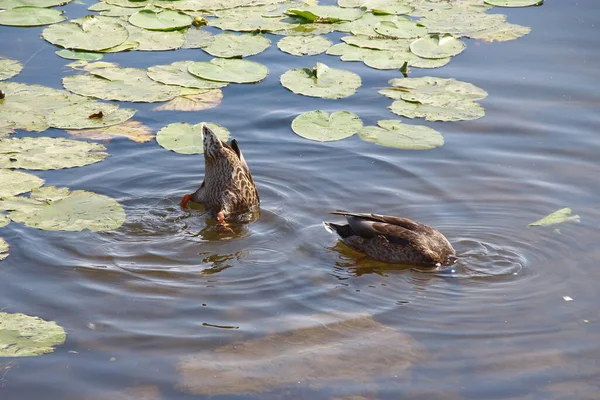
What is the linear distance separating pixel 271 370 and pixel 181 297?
1.13 m

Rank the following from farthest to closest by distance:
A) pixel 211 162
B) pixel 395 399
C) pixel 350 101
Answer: pixel 350 101 < pixel 211 162 < pixel 395 399

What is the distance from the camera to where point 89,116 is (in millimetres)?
9312

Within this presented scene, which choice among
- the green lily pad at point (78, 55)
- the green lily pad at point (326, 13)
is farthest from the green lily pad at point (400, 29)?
the green lily pad at point (78, 55)

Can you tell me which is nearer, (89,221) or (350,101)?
(89,221)

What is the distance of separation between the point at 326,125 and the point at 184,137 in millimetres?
1455

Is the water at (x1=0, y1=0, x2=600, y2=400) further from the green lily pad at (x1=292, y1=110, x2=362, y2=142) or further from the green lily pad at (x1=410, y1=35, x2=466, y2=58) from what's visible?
the green lily pad at (x1=410, y1=35, x2=466, y2=58)

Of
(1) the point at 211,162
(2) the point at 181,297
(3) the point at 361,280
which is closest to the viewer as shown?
(2) the point at 181,297

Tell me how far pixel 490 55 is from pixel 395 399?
6.65 m

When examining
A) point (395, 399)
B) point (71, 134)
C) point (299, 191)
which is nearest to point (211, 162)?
point (299, 191)

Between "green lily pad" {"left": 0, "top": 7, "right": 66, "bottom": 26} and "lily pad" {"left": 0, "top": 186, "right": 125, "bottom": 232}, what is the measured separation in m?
4.35

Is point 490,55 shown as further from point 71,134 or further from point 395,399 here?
point 395,399

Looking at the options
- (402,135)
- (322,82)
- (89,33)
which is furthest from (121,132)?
(402,135)

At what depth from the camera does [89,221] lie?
7547mm

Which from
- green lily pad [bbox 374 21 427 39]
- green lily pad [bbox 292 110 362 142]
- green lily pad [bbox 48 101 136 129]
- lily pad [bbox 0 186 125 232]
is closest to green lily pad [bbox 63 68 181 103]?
green lily pad [bbox 48 101 136 129]
